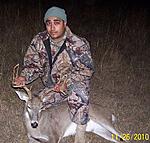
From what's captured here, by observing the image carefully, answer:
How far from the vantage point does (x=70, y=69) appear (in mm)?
5984

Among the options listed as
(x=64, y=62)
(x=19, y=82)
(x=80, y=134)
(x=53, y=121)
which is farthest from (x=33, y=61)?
(x=80, y=134)

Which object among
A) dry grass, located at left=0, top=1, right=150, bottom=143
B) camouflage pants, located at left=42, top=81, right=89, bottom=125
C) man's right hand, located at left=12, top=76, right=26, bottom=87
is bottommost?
dry grass, located at left=0, top=1, right=150, bottom=143

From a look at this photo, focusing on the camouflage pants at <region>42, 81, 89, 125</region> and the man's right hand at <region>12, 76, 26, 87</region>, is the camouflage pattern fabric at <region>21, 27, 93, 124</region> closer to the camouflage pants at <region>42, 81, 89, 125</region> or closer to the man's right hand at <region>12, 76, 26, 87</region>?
the camouflage pants at <region>42, 81, 89, 125</region>

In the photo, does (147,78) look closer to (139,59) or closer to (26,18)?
(139,59)

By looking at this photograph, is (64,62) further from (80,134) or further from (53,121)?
(80,134)

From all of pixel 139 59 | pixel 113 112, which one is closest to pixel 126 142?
pixel 113 112

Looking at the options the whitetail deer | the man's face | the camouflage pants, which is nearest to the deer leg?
the camouflage pants

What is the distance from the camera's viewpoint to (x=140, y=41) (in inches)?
426

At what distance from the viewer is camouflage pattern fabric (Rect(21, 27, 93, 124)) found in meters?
5.74

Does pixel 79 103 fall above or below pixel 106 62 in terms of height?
above

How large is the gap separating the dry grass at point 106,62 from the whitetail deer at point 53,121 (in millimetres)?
158

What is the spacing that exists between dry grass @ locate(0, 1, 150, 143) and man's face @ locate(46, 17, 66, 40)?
131 centimetres

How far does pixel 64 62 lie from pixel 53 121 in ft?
2.48

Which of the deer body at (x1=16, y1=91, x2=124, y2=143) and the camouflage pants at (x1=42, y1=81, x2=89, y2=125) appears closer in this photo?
the deer body at (x1=16, y1=91, x2=124, y2=143)
